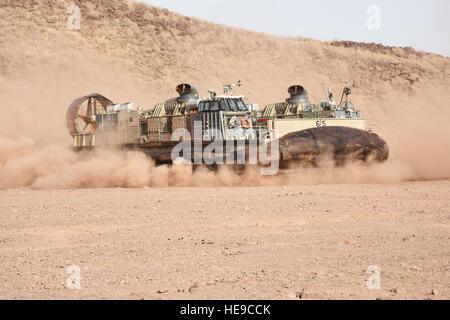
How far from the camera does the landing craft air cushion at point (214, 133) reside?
49.5 feet

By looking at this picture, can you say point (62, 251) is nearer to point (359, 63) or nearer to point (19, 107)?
point (19, 107)

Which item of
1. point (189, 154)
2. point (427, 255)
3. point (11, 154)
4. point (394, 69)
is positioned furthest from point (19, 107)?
point (394, 69)

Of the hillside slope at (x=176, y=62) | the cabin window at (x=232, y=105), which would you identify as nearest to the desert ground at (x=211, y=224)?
the cabin window at (x=232, y=105)

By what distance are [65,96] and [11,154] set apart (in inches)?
809

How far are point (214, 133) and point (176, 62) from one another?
31.9m

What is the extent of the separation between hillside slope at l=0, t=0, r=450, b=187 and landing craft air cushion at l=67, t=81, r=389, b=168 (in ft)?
32.3

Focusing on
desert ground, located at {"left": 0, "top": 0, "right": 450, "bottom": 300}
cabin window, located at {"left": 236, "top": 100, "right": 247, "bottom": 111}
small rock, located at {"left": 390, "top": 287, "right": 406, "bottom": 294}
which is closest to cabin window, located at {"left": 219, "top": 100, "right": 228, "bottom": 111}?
cabin window, located at {"left": 236, "top": 100, "right": 247, "bottom": 111}

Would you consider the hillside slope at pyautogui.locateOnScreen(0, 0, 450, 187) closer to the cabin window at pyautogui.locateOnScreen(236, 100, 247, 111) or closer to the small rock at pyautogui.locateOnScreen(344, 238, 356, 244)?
the cabin window at pyautogui.locateOnScreen(236, 100, 247, 111)

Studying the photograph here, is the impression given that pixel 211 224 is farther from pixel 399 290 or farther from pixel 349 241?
pixel 399 290

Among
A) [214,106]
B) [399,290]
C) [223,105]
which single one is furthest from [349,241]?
[214,106]

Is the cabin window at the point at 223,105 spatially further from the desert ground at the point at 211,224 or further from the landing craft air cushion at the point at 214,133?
the desert ground at the point at 211,224

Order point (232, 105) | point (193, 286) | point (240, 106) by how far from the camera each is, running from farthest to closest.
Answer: point (240, 106) < point (232, 105) < point (193, 286)

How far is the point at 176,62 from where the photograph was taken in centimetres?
4709

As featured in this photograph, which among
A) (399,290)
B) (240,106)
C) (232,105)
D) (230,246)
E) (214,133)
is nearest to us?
(399,290)
